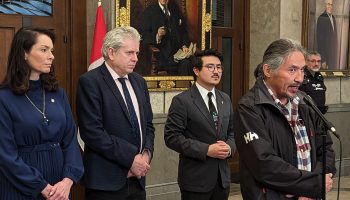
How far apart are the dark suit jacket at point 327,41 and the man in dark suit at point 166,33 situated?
8.57ft

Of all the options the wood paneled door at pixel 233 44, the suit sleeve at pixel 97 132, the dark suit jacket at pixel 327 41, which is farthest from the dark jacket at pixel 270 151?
the dark suit jacket at pixel 327 41

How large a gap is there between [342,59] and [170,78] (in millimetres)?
3524

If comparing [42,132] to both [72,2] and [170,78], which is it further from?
[170,78]

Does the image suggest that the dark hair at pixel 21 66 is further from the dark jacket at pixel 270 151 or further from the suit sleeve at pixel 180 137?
the dark jacket at pixel 270 151

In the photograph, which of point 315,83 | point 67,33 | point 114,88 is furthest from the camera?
point 315,83

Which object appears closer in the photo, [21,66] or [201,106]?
[21,66]

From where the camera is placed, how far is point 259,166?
2785mm

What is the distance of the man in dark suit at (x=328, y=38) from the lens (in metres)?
8.37

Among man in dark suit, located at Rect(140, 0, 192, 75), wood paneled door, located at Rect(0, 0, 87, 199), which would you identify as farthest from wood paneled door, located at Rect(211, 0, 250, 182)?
wood paneled door, located at Rect(0, 0, 87, 199)

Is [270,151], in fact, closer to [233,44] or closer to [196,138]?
[196,138]

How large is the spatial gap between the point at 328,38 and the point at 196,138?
4977 millimetres

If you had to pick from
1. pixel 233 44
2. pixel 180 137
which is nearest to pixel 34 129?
pixel 180 137

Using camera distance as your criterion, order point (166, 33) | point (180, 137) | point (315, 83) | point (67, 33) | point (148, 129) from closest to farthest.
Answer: point (148, 129), point (180, 137), point (67, 33), point (166, 33), point (315, 83)

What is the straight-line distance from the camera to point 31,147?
3336mm
